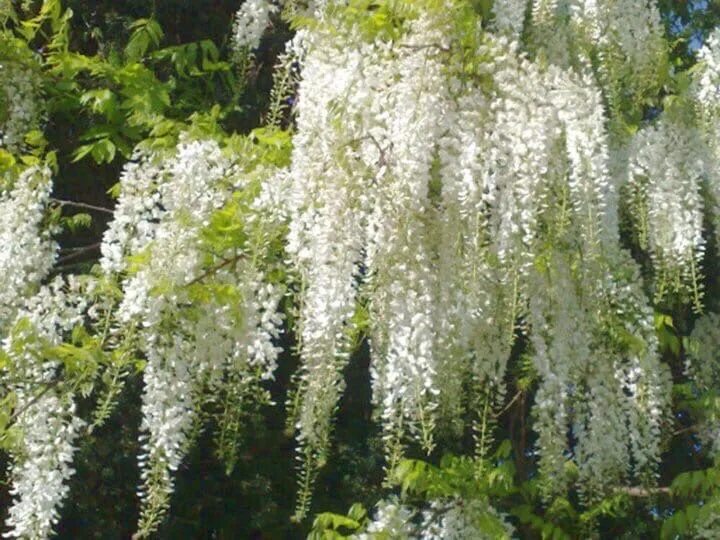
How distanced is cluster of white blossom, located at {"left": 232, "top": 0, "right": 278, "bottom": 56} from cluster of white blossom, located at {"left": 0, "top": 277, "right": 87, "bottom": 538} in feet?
4.49

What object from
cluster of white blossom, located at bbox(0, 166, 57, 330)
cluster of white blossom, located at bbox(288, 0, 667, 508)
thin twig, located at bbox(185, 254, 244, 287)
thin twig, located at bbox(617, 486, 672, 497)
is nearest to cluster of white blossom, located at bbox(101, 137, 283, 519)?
thin twig, located at bbox(185, 254, 244, 287)

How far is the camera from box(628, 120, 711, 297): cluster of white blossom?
17.5 ft

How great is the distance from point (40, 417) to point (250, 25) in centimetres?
189

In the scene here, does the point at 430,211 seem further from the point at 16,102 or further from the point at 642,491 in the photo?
the point at 16,102

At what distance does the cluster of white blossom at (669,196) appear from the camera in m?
5.32

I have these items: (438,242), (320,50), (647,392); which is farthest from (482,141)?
(647,392)

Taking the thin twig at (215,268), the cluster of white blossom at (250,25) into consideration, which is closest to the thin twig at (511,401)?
the thin twig at (215,268)

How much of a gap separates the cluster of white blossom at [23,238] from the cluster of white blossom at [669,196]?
222cm

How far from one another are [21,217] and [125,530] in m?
1.22

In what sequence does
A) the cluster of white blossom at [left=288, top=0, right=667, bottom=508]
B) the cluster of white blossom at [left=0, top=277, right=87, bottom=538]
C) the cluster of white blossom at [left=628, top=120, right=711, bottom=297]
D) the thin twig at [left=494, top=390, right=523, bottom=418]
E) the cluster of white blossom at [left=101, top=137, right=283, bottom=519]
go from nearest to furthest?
the cluster of white blossom at [left=288, top=0, right=667, bottom=508] → the cluster of white blossom at [left=101, top=137, right=283, bottom=519] → the cluster of white blossom at [left=0, top=277, right=87, bottom=538] → the thin twig at [left=494, top=390, right=523, bottom=418] → the cluster of white blossom at [left=628, top=120, right=711, bottom=297]

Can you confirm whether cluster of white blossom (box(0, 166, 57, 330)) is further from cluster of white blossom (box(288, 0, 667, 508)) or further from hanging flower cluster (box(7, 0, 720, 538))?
cluster of white blossom (box(288, 0, 667, 508))

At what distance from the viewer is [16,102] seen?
5383mm

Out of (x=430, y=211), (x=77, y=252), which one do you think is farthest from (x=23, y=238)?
(x=430, y=211)

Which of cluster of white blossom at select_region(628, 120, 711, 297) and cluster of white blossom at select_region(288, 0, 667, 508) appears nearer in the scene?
cluster of white blossom at select_region(288, 0, 667, 508)
